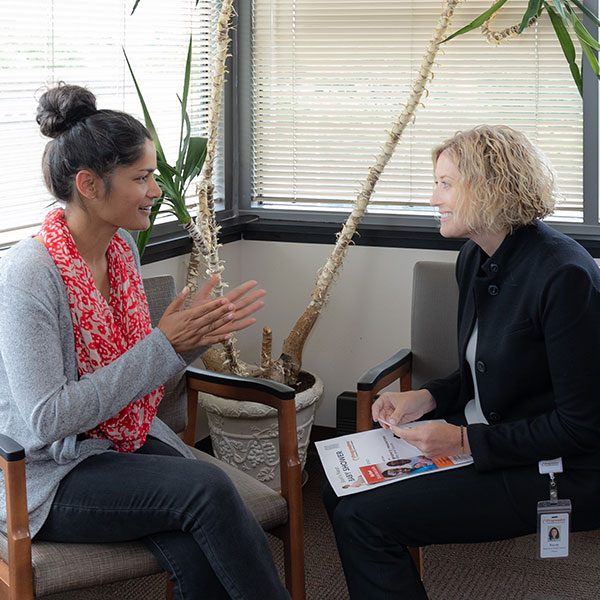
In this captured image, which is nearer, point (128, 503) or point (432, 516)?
point (128, 503)

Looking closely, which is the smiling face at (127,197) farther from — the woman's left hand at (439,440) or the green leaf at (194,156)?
the woman's left hand at (439,440)

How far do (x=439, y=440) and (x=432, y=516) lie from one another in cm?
16

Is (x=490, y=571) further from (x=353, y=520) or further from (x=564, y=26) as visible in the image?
(x=564, y=26)

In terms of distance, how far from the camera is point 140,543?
5.71ft

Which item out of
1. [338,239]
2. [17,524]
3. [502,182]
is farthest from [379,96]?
[17,524]

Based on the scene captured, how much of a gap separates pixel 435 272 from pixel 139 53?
1.22 m

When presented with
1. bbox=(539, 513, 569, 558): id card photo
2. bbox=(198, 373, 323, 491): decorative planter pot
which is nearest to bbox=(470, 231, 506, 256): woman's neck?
bbox=(539, 513, 569, 558): id card photo

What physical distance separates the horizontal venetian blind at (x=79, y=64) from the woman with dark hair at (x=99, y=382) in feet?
1.14

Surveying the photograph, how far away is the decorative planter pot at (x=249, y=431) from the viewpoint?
280cm

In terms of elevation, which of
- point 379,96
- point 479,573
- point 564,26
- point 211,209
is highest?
point 564,26

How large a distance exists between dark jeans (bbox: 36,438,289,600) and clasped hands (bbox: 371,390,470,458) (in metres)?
0.41

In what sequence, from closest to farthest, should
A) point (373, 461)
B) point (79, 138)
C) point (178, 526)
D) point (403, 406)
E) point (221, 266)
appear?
point (178, 526) → point (79, 138) → point (373, 461) → point (403, 406) → point (221, 266)

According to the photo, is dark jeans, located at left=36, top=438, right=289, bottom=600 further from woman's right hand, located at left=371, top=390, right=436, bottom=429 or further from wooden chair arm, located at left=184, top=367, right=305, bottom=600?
woman's right hand, located at left=371, top=390, right=436, bottom=429

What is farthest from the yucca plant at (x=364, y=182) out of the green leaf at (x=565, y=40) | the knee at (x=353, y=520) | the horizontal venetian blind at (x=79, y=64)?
the knee at (x=353, y=520)
